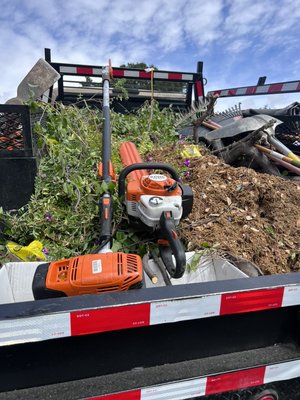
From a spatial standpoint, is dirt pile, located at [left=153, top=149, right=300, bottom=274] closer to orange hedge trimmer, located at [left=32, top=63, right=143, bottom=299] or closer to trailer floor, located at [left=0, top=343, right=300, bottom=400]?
trailer floor, located at [left=0, top=343, right=300, bottom=400]

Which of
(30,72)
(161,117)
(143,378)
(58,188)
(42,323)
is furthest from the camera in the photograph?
(161,117)

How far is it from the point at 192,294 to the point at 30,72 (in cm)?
226

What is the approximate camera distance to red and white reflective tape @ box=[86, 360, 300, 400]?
3.23ft

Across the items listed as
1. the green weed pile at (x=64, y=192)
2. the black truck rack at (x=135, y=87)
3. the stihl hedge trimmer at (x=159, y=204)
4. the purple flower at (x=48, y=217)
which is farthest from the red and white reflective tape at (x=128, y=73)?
the stihl hedge trimmer at (x=159, y=204)

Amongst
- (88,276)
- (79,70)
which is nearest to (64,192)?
(88,276)

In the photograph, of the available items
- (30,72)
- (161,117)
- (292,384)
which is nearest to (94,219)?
(292,384)

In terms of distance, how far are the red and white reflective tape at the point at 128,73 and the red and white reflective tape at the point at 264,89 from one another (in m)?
0.42

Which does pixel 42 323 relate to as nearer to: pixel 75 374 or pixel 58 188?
pixel 75 374

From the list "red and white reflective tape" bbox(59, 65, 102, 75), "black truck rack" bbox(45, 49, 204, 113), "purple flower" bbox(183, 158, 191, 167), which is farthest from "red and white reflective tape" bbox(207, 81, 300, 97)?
"purple flower" bbox(183, 158, 191, 167)

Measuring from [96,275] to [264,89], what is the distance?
456 cm

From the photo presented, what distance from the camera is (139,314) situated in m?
0.87

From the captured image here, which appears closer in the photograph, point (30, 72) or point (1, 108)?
point (1, 108)

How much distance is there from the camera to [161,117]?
351 cm

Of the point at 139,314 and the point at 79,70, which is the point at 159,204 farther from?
the point at 79,70
